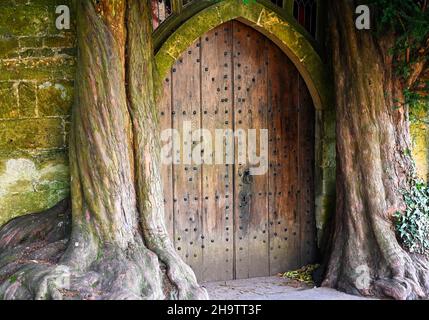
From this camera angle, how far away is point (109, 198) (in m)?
4.80

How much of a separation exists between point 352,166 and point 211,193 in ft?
4.38

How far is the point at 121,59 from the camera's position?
498 cm

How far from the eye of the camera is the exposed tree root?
14.4ft

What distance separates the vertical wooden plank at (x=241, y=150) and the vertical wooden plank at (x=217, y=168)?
3.0 inches

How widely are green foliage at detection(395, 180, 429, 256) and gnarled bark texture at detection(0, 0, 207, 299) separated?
6.57ft

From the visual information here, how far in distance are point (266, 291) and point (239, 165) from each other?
121 centimetres

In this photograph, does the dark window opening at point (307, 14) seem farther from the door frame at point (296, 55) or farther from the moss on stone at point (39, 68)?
the moss on stone at point (39, 68)

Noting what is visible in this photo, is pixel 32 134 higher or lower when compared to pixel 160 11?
lower

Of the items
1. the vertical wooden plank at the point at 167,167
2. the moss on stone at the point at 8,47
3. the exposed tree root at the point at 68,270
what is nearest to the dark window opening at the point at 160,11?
the vertical wooden plank at the point at 167,167

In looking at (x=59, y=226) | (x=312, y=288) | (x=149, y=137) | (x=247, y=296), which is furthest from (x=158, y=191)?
(x=312, y=288)

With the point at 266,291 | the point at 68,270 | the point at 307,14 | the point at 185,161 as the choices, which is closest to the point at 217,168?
the point at 185,161

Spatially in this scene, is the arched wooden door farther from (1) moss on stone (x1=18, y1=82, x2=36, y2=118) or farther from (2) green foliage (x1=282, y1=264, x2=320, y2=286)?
(1) moss on stone (x1=18, y1=82, x2=36, y2=118)

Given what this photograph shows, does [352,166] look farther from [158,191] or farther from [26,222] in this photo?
[26,222]

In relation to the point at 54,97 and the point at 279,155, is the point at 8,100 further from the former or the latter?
the point at 279,155
